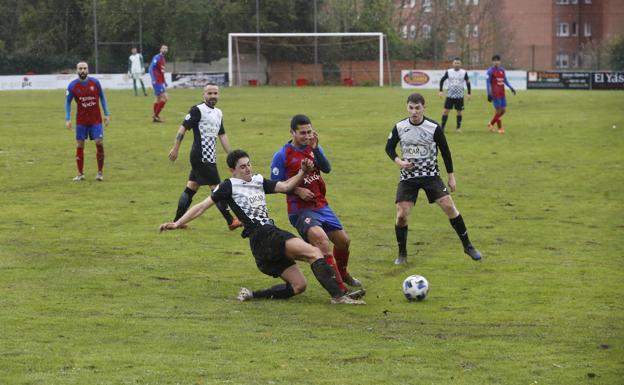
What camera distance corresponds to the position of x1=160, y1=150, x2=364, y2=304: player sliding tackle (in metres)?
11.0

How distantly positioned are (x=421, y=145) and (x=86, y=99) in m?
9.45

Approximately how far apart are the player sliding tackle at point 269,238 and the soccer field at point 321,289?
221 mm

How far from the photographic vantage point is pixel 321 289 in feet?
39.7

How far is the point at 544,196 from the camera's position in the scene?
20141 millimetres

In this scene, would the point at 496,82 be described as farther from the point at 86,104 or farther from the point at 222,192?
the point at 222,192

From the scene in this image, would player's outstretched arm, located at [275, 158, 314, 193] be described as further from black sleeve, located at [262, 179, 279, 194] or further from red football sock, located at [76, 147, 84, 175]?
red football sock, located at [76, 147, 84, 175]

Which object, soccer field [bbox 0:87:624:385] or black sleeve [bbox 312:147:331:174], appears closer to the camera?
soccer field [bbox 0:87:624:385]

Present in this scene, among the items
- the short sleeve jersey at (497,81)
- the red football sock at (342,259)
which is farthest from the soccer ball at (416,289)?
the short sleeve jersey at (497,81)

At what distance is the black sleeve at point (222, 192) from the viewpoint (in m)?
11.0

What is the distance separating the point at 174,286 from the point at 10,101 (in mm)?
35954

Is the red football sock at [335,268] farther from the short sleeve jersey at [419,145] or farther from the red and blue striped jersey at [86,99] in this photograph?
the red and blue striped jersey at [86,99]

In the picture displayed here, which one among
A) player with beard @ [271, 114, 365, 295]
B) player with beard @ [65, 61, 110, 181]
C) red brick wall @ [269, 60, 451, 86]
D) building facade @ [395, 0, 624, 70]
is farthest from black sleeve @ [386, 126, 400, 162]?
building facade @ [395, 0, 624, 70]

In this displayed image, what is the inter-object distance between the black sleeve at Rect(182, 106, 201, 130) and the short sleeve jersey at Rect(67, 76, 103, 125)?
16.5 ft

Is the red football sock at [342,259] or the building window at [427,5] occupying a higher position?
the building window at [427,5]
